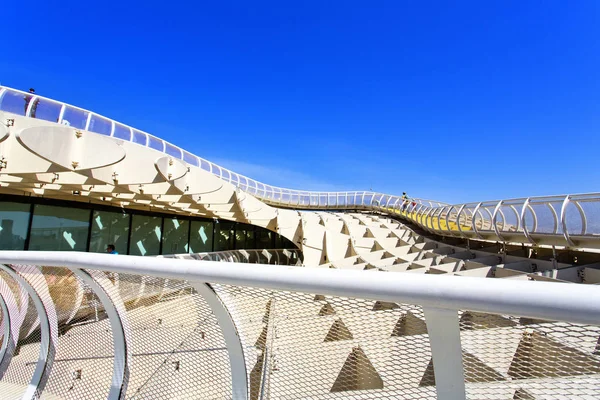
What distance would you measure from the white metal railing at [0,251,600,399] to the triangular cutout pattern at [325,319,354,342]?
46 centimetres

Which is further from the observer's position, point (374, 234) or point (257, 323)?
point (374, 234)

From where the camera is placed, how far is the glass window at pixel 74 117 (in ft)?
25.9

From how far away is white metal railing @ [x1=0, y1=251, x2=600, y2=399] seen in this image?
0.75 meters

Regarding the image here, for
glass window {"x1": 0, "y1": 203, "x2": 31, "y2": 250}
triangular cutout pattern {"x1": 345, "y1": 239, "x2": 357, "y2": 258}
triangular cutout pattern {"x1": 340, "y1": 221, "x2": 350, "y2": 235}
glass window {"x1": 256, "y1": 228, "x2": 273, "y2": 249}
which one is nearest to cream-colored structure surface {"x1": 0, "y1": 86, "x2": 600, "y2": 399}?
glass window {"x1": 0, "y1": 203, "x2": 31, "y2": 250}

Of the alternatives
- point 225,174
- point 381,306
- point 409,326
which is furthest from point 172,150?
point 409,326

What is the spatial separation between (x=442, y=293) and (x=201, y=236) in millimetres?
19551

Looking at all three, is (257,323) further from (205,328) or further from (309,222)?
(309,222)

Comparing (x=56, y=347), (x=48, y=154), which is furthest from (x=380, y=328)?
(x=48, y=154)

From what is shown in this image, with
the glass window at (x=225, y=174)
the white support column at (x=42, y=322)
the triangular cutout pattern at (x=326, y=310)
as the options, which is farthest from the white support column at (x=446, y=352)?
the glass window at (x=225, y=174)

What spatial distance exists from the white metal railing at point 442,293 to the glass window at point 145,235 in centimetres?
1527

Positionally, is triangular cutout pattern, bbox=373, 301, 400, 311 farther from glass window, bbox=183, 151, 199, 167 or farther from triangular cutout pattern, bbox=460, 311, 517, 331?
glass window, bbox=183, 151, 199, 167

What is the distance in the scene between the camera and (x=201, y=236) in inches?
760

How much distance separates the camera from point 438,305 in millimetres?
892

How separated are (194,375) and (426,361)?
4.43 ft
